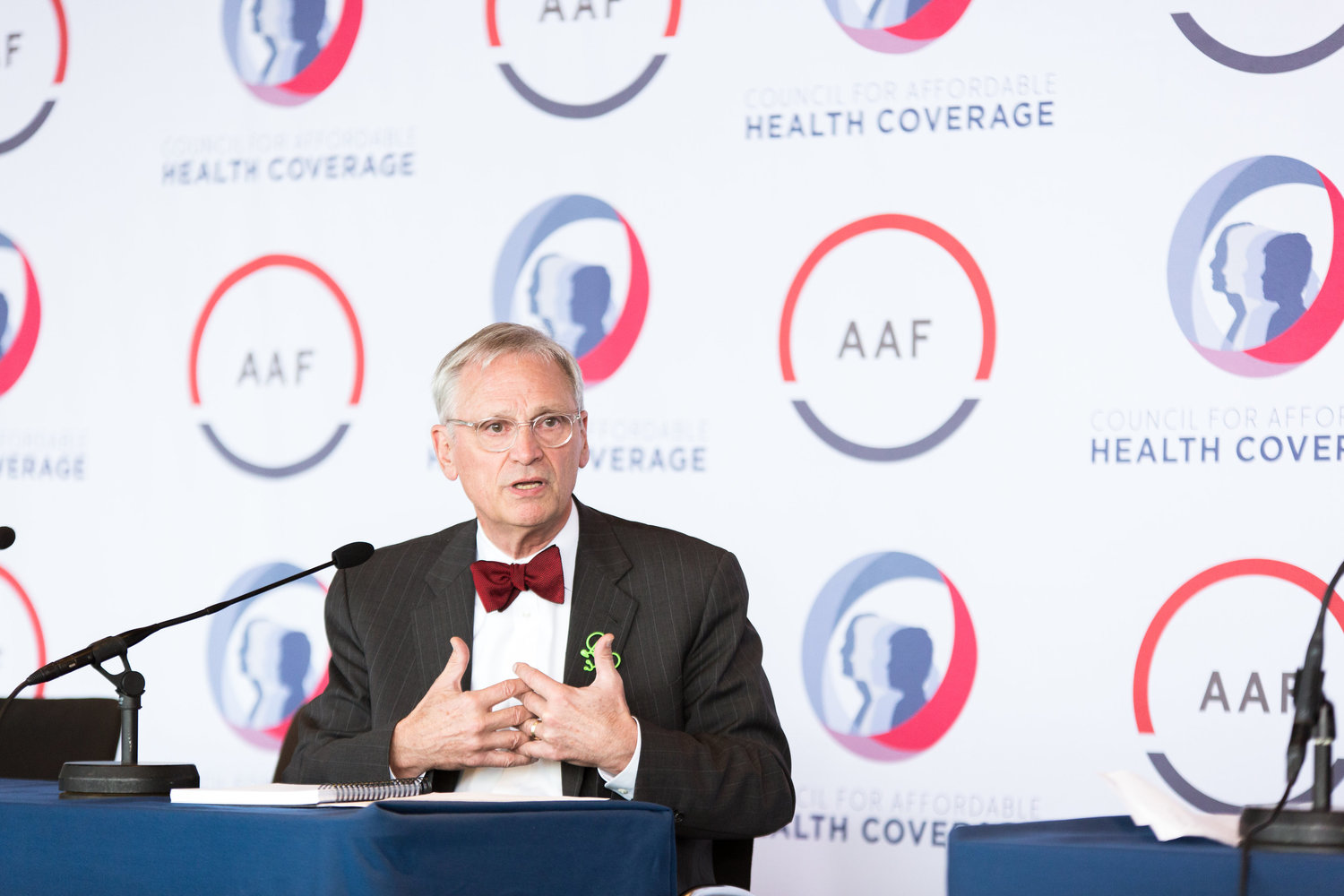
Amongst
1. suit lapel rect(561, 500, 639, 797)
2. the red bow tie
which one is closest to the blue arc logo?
suit lapel rect(561, 500, 639, 797)

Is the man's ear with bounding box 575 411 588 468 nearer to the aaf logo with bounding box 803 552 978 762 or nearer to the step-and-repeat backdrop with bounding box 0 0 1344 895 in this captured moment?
the step-and-repeat backdrop with bounding box 0 0 1344 895

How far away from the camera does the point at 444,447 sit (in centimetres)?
295

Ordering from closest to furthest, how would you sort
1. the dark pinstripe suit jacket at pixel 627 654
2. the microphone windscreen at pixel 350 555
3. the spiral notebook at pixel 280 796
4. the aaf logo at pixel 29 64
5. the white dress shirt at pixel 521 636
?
the spiral notebook at pixel 280 796 < the microphone windscreen at pixel 350 555 < the dark pinstripe suit jacket at pixel 627 654 < the white dress shirt at pixel 521 636 < the aaf logo at pixel 29 64

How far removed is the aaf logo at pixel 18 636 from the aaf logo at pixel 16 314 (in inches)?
25.1

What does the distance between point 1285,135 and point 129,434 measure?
130 inches

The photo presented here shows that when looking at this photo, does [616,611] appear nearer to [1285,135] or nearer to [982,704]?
[982,704]

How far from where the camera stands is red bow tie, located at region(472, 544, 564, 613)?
2822mm

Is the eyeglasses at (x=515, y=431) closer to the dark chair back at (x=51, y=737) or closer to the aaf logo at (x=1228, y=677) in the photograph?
the dark chair back at (x=51, y=737)

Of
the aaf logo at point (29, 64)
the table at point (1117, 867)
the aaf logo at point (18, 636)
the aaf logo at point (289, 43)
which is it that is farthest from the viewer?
the aaf logo at point (29, 64)

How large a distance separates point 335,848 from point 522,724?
0.77m

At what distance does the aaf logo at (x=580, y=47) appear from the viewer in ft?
12.8

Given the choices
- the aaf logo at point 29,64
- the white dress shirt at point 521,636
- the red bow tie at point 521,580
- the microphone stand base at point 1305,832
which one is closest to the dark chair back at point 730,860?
the white dress shirt at point 521,636

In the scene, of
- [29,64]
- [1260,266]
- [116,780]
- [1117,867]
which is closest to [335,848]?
[116,780]

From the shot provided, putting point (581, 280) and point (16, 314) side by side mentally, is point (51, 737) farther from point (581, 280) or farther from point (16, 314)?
point (16, 314)
